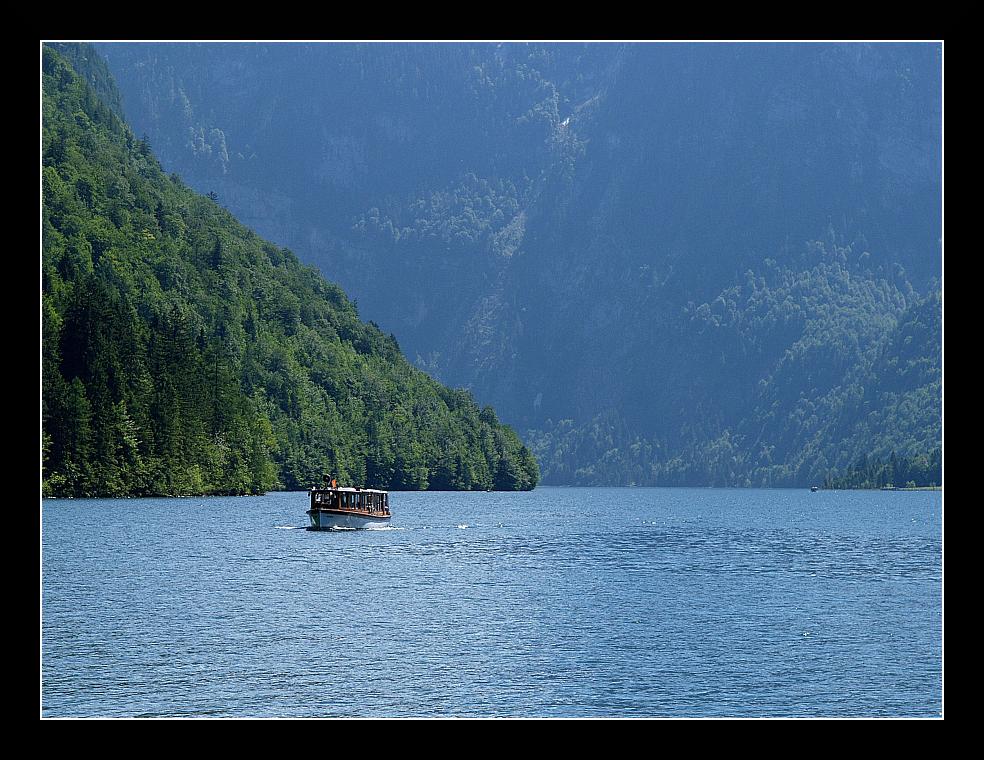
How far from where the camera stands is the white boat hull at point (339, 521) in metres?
142

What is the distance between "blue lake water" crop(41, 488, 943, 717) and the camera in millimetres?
51031

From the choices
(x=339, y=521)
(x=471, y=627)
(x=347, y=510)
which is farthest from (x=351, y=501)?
(x=471, y=627)

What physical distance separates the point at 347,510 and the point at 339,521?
4.91 ft

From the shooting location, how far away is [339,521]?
145 m

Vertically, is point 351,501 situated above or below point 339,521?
above

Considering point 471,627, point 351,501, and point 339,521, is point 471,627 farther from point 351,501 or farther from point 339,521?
point 351,501

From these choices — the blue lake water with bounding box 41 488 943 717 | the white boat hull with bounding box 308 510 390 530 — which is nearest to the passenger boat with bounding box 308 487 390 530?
the white boat hull with bounding box 308 510 390 530

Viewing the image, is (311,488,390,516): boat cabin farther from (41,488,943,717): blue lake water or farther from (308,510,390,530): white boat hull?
(41,488,943,717): blue lake water

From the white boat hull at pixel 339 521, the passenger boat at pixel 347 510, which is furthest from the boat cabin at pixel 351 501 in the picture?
the white boat hull at pixel 339 521

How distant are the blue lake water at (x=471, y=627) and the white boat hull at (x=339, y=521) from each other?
12943 mm

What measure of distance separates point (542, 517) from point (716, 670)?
13346 centimetres

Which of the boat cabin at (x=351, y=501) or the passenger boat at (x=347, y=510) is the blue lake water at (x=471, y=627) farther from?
the boat cabin at (x=351, y=501)
